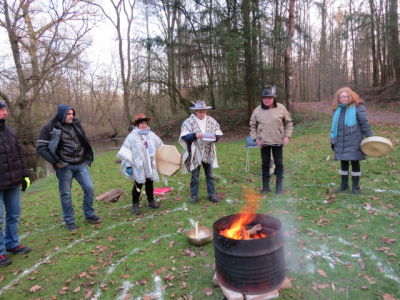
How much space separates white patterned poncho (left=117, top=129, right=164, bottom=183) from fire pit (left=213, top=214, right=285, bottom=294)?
2.78 m

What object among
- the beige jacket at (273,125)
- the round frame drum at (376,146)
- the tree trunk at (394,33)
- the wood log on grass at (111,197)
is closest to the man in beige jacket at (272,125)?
the beige jacket at (273,125)

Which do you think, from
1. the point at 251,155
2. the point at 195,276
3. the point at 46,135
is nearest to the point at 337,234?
the point at 195,276

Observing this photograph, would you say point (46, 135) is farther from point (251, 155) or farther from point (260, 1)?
point (260, 1)

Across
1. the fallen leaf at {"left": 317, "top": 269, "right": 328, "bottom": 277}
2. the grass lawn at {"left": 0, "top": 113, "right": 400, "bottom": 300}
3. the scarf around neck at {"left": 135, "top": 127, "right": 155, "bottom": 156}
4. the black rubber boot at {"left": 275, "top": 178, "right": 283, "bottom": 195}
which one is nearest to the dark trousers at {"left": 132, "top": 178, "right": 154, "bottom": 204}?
the grass lawn at {"left": 0, "top": 113, "right": 400, "bottom": 300}

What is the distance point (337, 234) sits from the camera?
14.6 feet

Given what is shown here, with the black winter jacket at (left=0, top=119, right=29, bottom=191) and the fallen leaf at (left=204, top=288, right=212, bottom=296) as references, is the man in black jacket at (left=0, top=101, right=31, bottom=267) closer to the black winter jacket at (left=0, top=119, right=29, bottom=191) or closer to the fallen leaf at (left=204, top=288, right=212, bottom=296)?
the black winter jacket at (left=0, top=119, right=29, bottom=191)

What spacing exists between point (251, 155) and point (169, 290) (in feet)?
25.9

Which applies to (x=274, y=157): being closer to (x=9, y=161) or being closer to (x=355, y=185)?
(x=355, y=185)

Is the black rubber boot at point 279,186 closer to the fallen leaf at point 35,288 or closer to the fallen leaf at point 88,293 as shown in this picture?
the fallen leaf at point 88,293

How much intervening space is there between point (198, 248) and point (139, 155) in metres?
2.19

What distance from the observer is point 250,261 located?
2959 mm

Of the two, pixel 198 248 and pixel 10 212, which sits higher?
pixel 10 212

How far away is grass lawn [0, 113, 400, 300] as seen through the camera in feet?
11.5

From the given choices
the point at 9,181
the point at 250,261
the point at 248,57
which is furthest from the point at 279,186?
the point at 248,57
